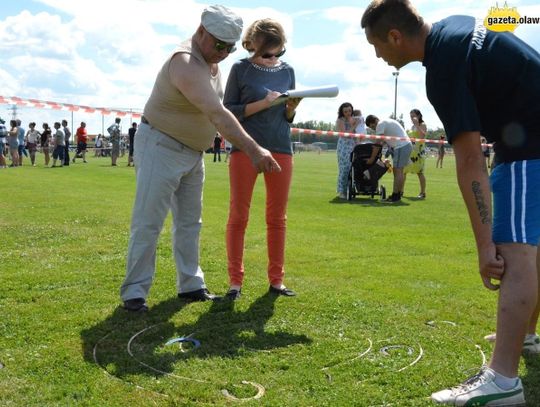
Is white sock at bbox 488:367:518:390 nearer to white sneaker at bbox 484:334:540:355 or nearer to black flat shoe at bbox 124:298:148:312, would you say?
white sneaker at bbox 484:334:540:355

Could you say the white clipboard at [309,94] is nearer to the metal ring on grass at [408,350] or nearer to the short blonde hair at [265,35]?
the short blonde hair at [265,35]

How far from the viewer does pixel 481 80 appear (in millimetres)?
2744

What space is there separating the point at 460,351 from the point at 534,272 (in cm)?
90

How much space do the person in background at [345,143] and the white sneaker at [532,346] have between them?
8.96 m

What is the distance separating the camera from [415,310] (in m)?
4.44

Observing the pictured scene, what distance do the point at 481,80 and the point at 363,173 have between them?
10.0 meters

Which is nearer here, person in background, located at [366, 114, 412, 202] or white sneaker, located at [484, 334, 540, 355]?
white sneaker, located at [484, 334, 540, 355]

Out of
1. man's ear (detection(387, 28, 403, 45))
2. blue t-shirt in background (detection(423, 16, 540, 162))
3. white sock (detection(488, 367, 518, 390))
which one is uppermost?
man's ear (detection(387, 28, 403, 45))

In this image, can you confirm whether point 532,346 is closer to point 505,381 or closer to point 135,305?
point 505,381

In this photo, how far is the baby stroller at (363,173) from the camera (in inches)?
495

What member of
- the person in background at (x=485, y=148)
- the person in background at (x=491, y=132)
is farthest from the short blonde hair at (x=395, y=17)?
the person in background at (x=485, y=148)

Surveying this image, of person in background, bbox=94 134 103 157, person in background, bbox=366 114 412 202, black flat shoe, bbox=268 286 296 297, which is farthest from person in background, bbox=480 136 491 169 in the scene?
person in background, bbox=94 134 103 157

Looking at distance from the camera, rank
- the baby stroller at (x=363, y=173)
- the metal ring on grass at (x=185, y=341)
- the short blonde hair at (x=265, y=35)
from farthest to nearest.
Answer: the baby stroller at (x=363, y=173), the short blonde hair at (x=265, y=35), the metal ring on grass at (x=185, y=341)

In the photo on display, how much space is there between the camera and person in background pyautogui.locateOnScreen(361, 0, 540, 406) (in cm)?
273
